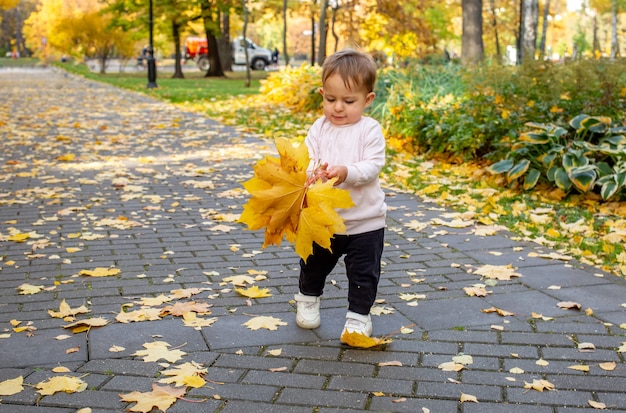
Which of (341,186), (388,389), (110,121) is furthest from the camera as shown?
(110,121)

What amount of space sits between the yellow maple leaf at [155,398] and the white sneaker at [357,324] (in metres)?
0.86

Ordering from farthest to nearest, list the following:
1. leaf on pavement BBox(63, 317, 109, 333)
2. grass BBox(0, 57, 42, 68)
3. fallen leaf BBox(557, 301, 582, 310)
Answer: grass BBox(0, 57, 42, 68)
fallen leaf BBox(557, 301, 582, 310)
leaf on pavement BBox(63, 317, 109, 333)

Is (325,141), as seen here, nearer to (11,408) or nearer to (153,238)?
(11,408)

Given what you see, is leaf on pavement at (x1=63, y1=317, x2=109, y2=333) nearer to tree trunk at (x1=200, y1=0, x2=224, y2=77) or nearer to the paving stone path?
the paving stone path

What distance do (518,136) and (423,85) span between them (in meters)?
4.36

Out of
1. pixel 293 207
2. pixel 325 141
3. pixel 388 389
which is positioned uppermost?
pixel 325 141

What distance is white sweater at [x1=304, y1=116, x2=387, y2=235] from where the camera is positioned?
3.54 metres

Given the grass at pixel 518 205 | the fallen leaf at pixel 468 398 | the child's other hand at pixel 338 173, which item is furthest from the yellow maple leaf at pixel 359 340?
the grass at pixel 518 205

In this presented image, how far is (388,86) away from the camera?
44.5ft

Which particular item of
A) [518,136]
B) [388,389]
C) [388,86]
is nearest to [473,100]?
[518,136]

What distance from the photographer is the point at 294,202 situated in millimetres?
3314

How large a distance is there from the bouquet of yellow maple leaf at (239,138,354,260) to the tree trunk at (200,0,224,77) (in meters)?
29.8

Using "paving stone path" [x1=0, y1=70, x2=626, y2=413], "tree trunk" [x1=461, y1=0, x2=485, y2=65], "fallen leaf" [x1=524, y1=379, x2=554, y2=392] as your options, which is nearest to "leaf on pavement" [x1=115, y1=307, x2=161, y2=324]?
"paving stone path" [x1=0, y1=70, x2=626, y2=413]

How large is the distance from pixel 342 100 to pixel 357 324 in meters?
1.02
